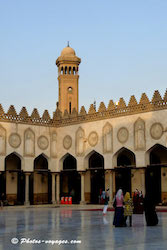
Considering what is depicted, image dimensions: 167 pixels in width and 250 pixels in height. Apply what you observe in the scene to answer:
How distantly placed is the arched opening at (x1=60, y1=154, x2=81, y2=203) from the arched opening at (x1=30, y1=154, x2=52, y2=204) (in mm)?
1098

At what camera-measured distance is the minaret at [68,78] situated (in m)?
39.7

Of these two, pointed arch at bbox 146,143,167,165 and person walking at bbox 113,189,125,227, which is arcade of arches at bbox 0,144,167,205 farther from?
person walking at bbox 113,189,125,227

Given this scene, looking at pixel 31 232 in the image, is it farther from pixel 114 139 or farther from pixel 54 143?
pixel 54 143

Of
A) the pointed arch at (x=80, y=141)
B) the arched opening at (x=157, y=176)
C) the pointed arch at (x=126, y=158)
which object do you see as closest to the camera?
the arched opening at (x=157, y=176)

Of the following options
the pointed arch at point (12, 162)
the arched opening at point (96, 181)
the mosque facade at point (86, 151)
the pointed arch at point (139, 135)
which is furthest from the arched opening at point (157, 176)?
the pointed arch at point (12, 162)

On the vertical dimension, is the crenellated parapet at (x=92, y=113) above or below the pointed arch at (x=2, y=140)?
above

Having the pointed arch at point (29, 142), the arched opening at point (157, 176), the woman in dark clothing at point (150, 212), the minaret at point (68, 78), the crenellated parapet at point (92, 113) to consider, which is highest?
the minaret at point (68, 78)

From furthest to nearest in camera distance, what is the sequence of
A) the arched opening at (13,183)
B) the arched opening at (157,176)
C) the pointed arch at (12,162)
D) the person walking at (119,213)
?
the pointed arch at (12,162) → the arched opening at (13,183) → the arched opening at (157,176) → the person walking at (119,213)

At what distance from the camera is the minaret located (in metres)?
39.7

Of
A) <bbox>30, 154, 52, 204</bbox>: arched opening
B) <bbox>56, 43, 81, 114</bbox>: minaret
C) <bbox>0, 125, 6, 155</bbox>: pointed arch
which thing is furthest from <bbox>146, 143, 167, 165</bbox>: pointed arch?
<bbox>56, 43, 81, 114</bbox>: minaret

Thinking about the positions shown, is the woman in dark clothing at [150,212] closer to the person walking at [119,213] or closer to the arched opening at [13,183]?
the person walking at [119,213]

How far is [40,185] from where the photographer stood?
32.2m

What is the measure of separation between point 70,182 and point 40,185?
240 cm

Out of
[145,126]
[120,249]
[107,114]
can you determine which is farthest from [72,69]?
[120,249]
